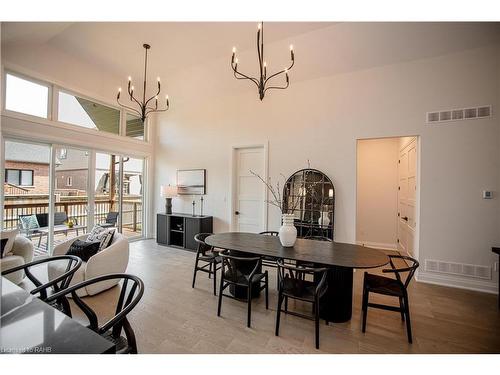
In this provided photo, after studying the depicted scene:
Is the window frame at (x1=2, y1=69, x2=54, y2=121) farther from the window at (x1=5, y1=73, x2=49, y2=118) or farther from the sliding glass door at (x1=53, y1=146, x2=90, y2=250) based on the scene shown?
the sliding glass door at (x1=53, y1=146, x2=90, y2=250)

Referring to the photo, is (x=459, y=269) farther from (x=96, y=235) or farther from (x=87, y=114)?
(x=87, y=114)

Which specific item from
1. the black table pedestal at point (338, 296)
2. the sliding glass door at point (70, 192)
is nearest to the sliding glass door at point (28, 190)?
the sliding glass door at point (70, 192)

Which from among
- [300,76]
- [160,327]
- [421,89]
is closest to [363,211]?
[421,89]

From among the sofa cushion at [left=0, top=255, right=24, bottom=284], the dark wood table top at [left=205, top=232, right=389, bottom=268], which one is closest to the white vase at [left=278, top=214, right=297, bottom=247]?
the dark wood table top at [left=205, top=232, right=389, bottom=268]

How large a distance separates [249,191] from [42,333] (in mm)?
4022

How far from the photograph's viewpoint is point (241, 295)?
276 cm

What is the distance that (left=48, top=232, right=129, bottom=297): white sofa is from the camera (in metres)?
2.63

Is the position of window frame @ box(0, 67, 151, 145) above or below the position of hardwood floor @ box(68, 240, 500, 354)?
above

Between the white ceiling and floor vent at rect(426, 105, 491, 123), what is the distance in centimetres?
87

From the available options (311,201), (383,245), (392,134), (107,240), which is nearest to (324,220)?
(311,201)

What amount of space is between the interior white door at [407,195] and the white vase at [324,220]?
1.36 m

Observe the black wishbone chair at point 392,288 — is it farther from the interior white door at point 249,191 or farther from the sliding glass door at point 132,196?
the sliding glass door at point 132,196

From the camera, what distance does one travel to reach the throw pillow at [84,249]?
2.91 m
